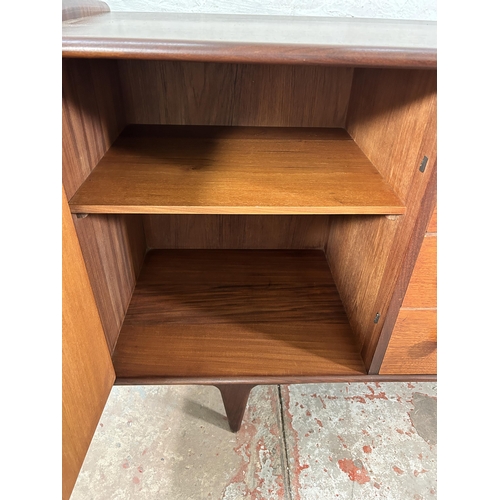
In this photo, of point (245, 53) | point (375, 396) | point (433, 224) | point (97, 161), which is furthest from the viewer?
point (375, 396)

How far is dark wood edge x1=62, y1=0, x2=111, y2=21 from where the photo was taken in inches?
22.0

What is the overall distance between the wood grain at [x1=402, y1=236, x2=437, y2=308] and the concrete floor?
0.39m

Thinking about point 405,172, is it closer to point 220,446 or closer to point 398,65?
point 398,65

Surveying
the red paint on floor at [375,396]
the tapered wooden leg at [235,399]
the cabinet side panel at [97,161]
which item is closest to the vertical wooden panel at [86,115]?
the cabinet side panel at [97,161]

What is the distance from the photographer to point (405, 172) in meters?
0.55

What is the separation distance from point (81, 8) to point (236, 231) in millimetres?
527

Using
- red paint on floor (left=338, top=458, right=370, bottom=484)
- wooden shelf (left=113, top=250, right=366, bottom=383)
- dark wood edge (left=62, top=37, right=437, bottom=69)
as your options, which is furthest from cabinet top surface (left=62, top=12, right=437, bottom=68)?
red paint on floor (left=338, top=458, right=370, bottom=484)

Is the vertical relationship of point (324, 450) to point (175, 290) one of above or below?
below

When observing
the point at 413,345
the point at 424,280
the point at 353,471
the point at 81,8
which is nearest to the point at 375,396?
the point at 353,471

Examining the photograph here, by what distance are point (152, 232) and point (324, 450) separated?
0.61 metres

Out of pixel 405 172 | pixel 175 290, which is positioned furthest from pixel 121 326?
pixel 405 172

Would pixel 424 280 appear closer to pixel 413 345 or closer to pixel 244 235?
pixel 413 345

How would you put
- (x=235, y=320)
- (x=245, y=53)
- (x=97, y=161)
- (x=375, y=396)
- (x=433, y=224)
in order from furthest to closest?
(x=375, y=396), (x=235, y=320), (x=97, y=161), (x=433, y=224), (x=245, y=53)

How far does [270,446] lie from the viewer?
0.82 metres
